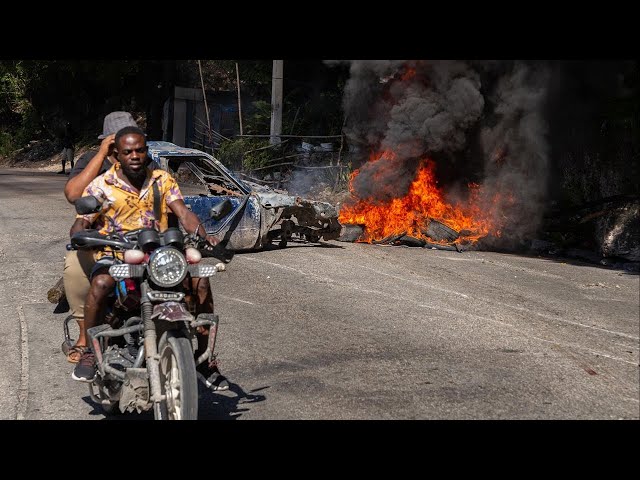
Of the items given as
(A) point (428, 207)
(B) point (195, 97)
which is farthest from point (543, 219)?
(B) point (195, 97)

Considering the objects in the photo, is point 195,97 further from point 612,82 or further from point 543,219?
point 612,82

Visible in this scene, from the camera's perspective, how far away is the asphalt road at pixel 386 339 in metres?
6.00

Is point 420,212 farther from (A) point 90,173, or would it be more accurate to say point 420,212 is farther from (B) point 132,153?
(B) point 132,153

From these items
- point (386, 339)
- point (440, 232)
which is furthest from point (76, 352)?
point (440, 232)

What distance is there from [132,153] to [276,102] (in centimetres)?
1956

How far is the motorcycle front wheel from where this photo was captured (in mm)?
4367

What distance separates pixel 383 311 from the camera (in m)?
9.20

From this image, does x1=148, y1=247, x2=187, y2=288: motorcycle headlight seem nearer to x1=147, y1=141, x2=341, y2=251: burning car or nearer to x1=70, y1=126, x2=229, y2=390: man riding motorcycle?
x1=70, y1=126, x2=229, y2=390: man riding motorcycle

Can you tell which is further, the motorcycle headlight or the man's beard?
the man's beard

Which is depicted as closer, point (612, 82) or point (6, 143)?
point (612, 82)

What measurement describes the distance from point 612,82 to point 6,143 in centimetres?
3512

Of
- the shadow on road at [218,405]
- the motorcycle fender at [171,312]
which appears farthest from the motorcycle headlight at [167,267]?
the shadow on road at [218,405]

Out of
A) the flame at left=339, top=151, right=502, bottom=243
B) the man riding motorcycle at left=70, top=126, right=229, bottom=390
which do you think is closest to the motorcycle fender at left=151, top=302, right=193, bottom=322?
the man riding motorcycle at left=70, top=126, right=229, bottom=390

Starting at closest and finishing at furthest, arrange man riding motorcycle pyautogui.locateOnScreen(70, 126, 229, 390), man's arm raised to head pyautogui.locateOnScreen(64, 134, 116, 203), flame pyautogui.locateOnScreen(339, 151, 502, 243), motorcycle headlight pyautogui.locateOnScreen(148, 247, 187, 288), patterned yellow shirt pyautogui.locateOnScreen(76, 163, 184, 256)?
motorcycle headlight pyautogui.locateOnScreen(148, 247, 187, 288) → man riding motorcycle pyautogui.locateOnScreen(70, 126, 229, 390) → patterned yellow shirt pyautogui.locateOnScreen(76, 163, 184, 256) → man's arm raised to head pyautogui.locateOnScreen(64, 134, 116, 203) → flame pyautogui.locateOnScreen(339, 151, 502, 243)
